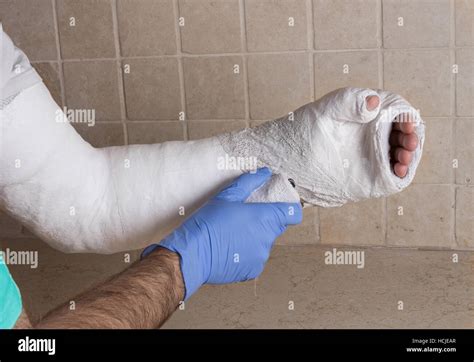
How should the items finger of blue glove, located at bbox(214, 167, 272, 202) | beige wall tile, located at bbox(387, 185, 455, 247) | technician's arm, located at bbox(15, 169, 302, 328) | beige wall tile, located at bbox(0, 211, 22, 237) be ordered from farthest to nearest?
beige wall tile, located at bbox(0, 211, 22, 237), beige wall tile, located at bbox(387, 185, 455, 247), finger of blue glove, located at bbox(214, 167, 272, 202), technician's arm, located at bbox(15, 169, 302, 328)

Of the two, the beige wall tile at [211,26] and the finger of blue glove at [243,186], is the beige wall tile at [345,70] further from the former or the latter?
the finger of blue glove at [243,186]

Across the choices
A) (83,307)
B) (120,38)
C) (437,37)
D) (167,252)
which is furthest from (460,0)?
(83,307)

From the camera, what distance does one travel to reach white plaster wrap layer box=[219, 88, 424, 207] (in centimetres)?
117

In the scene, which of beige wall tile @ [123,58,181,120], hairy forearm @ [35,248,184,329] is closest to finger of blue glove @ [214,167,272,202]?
→ hairy forearm @ [35,248,184,329]

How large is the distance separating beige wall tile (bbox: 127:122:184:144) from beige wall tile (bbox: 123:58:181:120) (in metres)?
0.02

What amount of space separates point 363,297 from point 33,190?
0.81 meters

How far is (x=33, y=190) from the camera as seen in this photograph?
1.21 m

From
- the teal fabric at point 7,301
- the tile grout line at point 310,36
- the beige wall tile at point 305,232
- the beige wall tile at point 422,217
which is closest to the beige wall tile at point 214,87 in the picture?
the tile grout line at point 310,36

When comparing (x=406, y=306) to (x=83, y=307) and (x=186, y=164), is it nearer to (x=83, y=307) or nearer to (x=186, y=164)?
(x=186, y=164)

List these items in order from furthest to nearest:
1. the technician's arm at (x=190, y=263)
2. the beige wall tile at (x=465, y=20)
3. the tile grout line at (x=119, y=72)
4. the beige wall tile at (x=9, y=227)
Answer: the beige wall tile at (x=9, y=227) < the tile grout line at (x=119, y=72) < the beige wall tile at (x=465, y=20) < the technician's arm at (x=190, y=263)

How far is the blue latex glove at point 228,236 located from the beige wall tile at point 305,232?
668mm

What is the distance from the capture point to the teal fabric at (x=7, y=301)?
729 mm

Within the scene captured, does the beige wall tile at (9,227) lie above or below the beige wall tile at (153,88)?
below

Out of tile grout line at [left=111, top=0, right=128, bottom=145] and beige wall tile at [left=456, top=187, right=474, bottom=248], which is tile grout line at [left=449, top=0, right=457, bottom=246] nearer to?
beige wall tile at [left=456, top=187, right=474, bottom=248]
